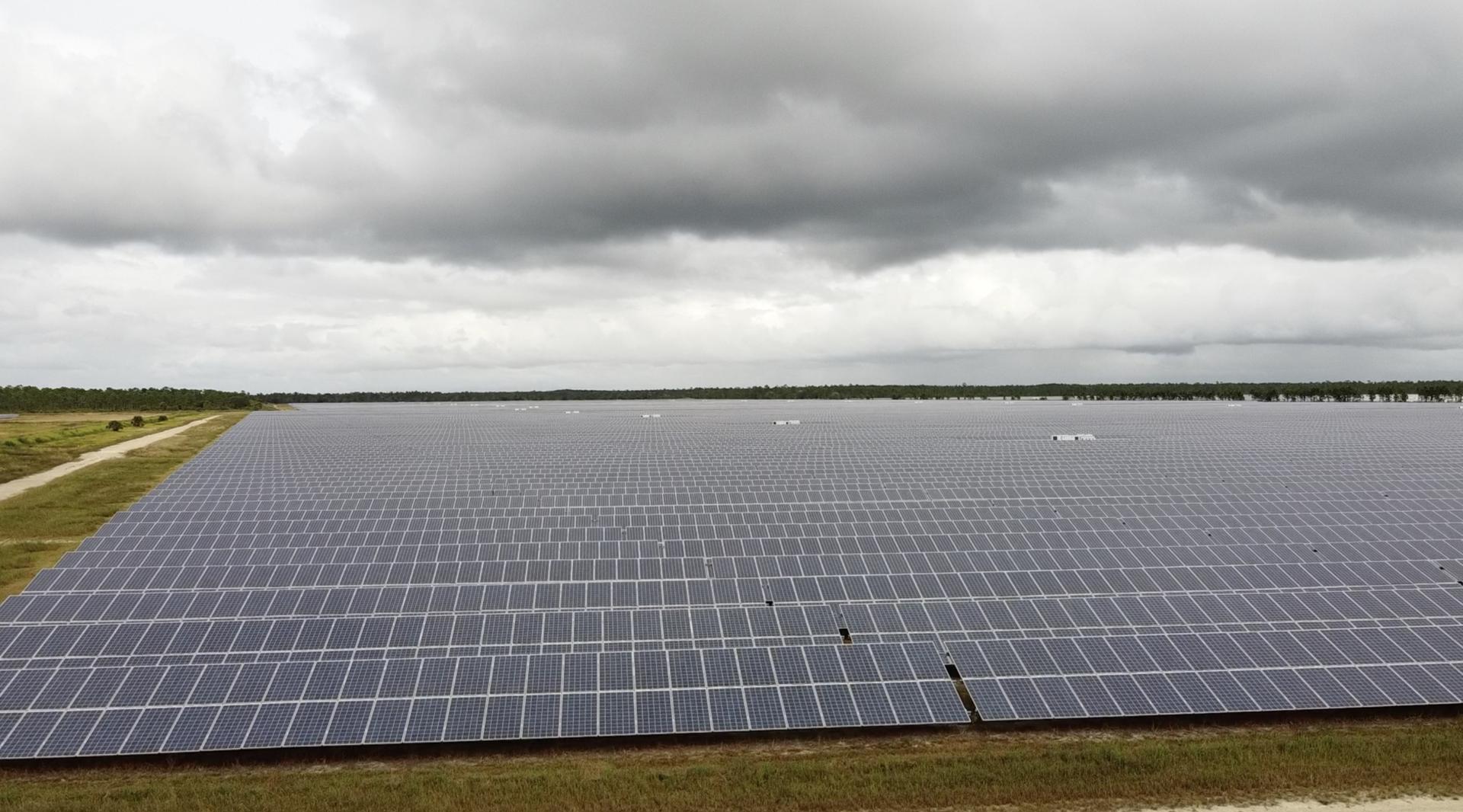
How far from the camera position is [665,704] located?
896 inches

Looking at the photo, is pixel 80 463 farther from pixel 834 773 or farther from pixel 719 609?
pixel 834 773

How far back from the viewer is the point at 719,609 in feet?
92.8

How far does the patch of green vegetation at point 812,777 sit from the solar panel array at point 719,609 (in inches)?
26.9

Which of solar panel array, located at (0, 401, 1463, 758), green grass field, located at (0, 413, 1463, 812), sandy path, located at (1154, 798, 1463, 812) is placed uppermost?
solar panel array, located at (0, 401, 1463, 758)

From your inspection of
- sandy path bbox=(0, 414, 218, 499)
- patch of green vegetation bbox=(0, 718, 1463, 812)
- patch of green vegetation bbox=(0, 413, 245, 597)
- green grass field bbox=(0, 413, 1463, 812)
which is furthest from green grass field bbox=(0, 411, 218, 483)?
patch of green vegetation bbox=(0, 718, 1463, 812)

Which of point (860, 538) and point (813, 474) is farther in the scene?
point (813, 474)

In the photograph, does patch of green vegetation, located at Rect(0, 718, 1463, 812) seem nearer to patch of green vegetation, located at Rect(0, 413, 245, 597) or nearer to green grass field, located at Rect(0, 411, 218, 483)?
patch of green vegetation, located at Rect(0, 413, 245, 597)

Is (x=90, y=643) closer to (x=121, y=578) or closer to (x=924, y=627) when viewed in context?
(x=121, y=578)

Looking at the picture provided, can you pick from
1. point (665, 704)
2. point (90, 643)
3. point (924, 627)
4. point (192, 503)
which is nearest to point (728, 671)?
point (665, 704)

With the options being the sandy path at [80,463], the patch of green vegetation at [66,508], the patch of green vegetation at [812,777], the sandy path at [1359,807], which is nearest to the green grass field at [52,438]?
the sandy path at [80,463]

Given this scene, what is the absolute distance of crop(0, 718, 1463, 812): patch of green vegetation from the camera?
19281 millimetres

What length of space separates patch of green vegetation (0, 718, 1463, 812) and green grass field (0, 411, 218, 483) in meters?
65.4

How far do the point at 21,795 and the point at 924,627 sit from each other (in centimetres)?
2237

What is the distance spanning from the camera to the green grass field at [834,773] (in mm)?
19297
